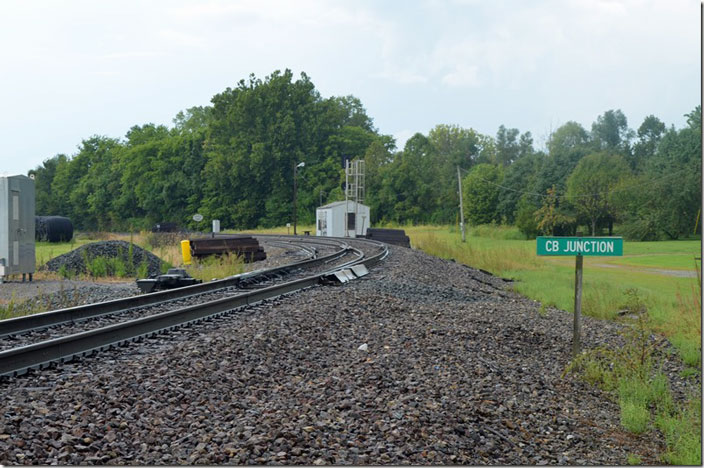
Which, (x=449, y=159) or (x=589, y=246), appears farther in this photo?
(x=449, y=159)

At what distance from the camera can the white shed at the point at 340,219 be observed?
47.7 m

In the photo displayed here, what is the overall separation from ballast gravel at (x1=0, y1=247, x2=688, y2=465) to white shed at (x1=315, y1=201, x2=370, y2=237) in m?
38.2

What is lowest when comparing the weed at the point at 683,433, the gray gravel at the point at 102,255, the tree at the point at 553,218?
the weed at the point at 683,433

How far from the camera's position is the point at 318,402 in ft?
18.4

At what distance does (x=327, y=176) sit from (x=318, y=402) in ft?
A: 239

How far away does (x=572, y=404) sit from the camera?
6559 mm

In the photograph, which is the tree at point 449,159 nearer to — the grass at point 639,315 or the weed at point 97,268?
the grass at point 639,315

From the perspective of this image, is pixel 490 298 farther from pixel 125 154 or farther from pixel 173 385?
pixel 125 154

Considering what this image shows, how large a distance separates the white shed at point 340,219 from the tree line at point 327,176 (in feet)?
61.8

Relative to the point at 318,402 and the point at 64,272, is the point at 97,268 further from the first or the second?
the point at 318,402

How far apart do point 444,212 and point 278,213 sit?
1867cm

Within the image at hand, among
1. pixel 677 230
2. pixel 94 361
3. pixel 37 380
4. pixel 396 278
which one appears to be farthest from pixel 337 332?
pixel 677 230

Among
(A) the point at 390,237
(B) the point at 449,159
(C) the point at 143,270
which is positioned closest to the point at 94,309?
(C) the point at 143,270

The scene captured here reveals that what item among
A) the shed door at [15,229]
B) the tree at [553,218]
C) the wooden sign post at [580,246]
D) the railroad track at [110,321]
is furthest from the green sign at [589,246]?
the tree at [553,218]
